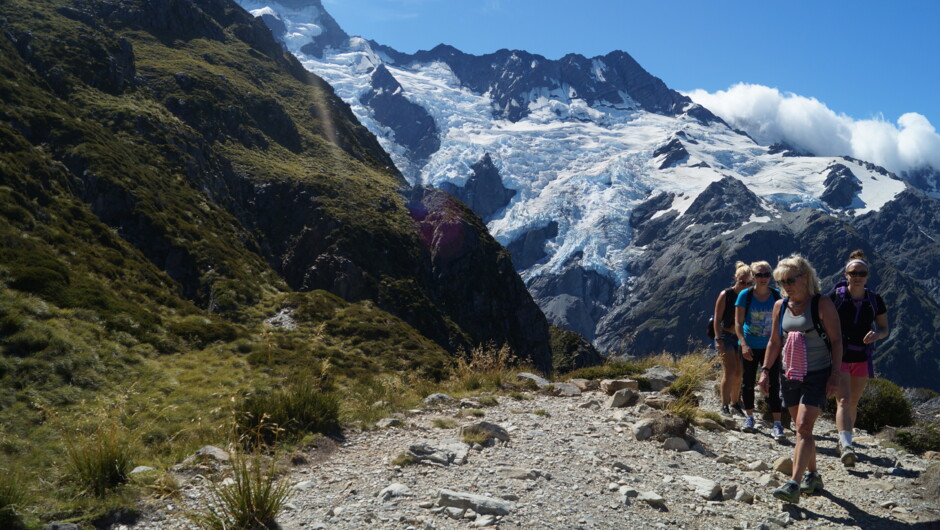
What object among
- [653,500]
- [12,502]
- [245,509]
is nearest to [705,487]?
[653,500]

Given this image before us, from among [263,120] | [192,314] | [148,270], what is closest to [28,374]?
[192,314]

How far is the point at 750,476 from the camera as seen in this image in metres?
7.46

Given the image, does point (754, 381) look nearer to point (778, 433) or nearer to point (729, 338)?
point (729, 338)

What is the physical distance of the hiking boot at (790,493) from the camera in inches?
246

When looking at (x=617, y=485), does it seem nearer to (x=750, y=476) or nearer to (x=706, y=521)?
(x=706, y=521)

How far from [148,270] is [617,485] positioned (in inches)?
1314

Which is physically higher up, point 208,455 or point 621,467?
point 621,467

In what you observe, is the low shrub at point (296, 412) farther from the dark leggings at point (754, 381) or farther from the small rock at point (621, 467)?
the dark leggings at point (754, 381)

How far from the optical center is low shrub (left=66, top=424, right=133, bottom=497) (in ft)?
20.1

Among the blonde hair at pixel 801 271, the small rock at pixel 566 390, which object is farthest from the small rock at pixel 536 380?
the blonde hair at pixel 801 271

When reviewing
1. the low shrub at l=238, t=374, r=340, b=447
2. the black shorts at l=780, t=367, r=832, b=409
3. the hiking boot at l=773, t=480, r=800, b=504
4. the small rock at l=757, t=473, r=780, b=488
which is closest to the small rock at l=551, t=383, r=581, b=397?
the low shrub at l=238, t=374, r=340, b=447

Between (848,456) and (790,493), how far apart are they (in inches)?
90.7

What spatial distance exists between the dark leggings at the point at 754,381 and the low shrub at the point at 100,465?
924cm

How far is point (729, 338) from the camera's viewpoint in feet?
35.1
